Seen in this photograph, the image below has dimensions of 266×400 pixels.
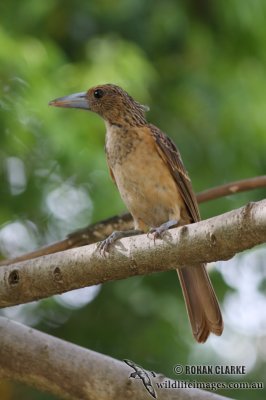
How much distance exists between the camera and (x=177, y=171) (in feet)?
15.2

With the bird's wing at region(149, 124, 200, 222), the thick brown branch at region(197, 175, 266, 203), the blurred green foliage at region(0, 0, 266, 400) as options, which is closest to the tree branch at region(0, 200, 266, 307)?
the thick brown branch at region(197, 175, 266, 203)

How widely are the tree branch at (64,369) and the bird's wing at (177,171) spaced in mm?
1026

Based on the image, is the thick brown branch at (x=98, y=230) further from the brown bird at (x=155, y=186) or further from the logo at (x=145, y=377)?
the logo at (x=145, y=377)

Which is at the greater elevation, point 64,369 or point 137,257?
point 137,257

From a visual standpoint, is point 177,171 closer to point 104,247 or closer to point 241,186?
point 241,186

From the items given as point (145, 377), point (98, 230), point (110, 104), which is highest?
point (110, 104)

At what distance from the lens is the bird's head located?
4.88 meters

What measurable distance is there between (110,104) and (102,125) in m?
1.17

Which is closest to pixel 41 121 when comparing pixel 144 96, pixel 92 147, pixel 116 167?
pixel 92 147

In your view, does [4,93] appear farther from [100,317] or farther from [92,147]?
[100,317]

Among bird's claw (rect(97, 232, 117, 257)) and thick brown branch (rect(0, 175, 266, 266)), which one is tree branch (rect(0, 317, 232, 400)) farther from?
bird's claw (rect(97, 232, 117, 257))

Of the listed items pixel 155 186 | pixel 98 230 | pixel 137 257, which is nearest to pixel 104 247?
pixel 137 257

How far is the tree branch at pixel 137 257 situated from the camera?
9.89ft

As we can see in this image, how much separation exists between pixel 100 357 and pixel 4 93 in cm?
276
